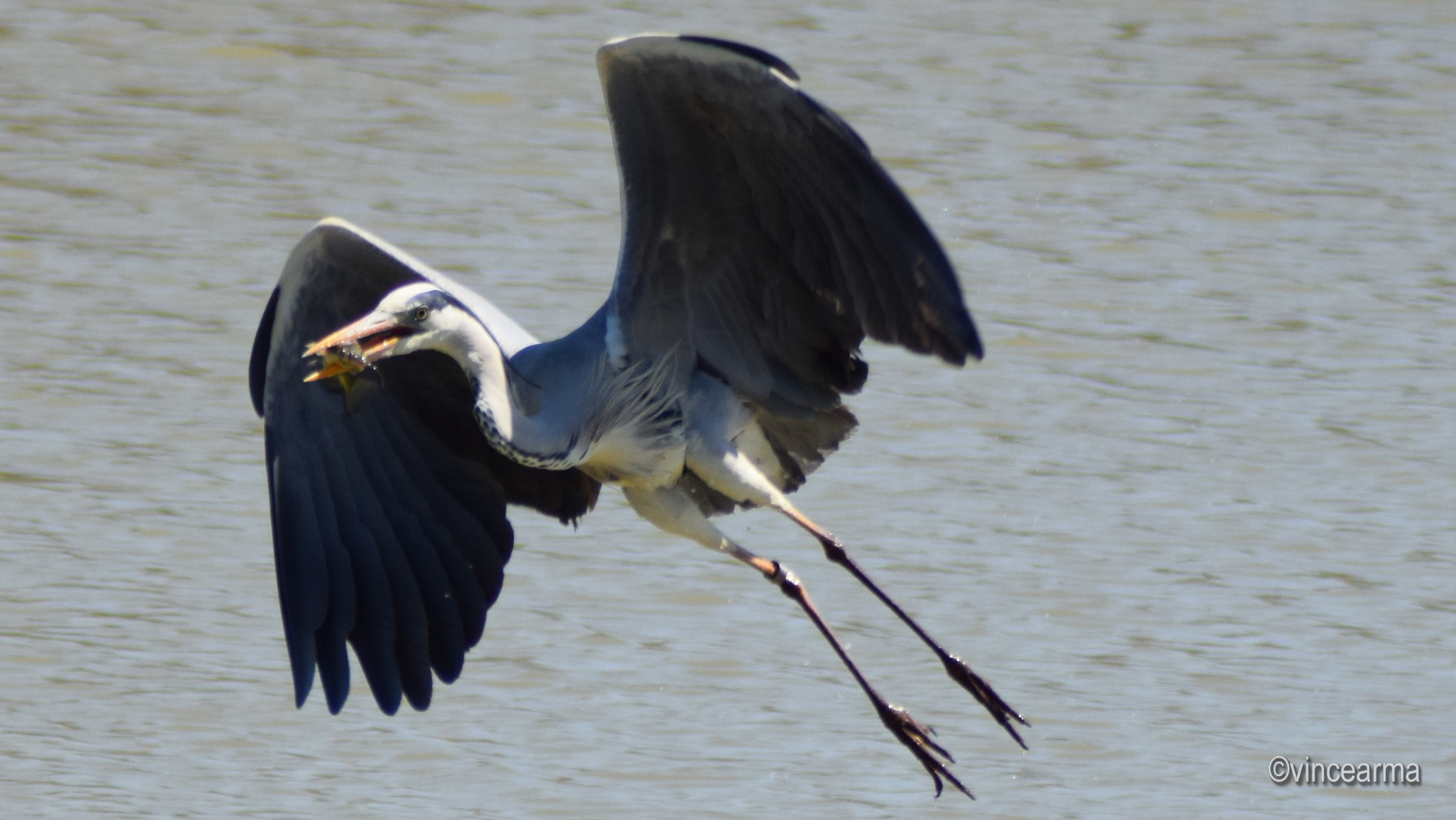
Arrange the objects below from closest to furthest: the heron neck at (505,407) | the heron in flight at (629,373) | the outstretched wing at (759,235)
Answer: the outstretched wing at (759,235)
the heron in flight at (629,373)
the heron neck at (505,407)

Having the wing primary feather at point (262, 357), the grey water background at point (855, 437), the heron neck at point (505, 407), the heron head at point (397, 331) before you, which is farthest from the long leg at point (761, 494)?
the wing primary feather at point (262, 357)

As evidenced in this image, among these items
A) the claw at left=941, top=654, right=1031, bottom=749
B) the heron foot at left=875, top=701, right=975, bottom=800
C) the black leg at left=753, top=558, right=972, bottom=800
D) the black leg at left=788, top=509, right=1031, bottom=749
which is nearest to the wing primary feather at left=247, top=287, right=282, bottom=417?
the black leg at left=788, top=509, right=1031, bottom=749

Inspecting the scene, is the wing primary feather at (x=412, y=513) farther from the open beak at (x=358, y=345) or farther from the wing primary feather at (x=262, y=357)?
the open beak at (x=358, y=345)

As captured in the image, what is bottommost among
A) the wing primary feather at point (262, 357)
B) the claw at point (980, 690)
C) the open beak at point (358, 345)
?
the claw at point (980, 690)

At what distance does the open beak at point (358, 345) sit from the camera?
705 centimetres

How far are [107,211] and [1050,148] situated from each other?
5.52m

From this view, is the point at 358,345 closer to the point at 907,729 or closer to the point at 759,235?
the point at 759,235

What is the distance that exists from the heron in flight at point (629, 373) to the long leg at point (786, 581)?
0.03 feet

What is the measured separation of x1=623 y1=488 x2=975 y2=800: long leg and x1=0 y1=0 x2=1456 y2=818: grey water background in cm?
56

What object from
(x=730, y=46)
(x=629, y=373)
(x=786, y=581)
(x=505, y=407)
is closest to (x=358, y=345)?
(x=505, y=407)

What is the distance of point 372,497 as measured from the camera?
27.1 feet

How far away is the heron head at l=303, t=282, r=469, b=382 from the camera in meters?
7.07

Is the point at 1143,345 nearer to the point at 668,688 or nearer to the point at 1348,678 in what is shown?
the point at 1348,678

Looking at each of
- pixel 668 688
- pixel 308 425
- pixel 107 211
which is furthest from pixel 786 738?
pixel 107 211
